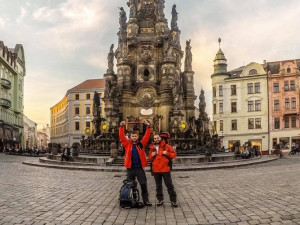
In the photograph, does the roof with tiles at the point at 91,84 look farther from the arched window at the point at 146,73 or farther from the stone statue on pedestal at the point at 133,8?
the arched window at the point at 146,73

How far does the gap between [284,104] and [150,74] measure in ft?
108

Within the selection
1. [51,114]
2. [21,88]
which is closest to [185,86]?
[21,88]

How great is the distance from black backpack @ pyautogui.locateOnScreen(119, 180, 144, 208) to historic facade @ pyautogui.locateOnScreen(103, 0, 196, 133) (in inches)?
846

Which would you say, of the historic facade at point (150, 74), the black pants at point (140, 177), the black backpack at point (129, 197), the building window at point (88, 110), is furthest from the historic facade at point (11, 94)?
the black backpack at point (129, 197)

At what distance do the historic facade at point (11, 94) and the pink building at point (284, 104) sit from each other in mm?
42254

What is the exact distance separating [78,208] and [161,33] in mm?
26403

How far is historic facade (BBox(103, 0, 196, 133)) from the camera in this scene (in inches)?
1216

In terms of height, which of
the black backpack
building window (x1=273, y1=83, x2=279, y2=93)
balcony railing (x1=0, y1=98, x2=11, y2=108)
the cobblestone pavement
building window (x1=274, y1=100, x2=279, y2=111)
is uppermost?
building window (x1=273, y1=83, x2=279, y2=93)

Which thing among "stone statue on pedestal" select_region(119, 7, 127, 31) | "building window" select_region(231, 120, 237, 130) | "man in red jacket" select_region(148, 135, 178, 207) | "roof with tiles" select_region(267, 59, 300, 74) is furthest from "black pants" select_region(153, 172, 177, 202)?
"roof with tiles" select_region(267, 59, 300, 74)

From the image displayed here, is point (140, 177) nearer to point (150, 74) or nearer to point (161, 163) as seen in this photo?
point (161, 163)

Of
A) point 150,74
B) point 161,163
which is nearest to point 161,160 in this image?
point 161,163

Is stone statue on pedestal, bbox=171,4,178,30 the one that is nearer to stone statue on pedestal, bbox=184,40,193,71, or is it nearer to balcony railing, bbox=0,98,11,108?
stone statue on pedestal, bbox=184,40,193,71

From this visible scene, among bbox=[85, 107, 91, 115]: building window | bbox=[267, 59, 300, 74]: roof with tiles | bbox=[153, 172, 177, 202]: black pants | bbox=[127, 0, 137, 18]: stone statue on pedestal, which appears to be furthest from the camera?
bbox=[85, 107, 91, 115]: building window

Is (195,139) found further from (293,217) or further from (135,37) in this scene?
(293,217)
